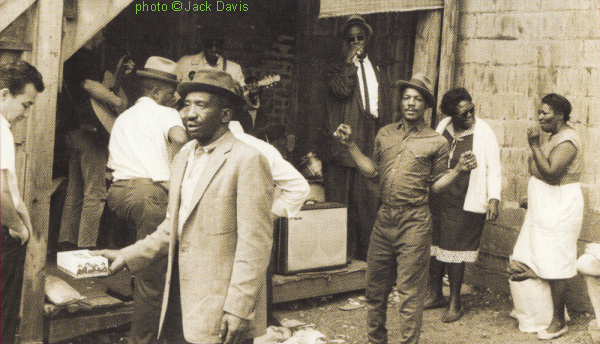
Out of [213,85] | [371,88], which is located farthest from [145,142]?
[371,88]

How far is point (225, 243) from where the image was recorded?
148 inches

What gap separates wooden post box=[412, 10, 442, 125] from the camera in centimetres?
778

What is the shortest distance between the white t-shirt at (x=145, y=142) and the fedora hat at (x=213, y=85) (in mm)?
2066

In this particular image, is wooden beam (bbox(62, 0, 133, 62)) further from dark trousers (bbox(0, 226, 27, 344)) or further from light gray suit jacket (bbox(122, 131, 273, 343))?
light gray suit jacket (bbox(122, 131, 273, 343))

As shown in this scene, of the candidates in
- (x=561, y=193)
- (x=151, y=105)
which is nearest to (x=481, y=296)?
(x=561, y=193)

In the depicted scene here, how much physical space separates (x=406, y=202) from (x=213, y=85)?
2330 mm

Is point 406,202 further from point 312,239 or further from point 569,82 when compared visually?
point 569,82

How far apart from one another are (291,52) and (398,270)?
5.12 meters

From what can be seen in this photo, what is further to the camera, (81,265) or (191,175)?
(81,265)

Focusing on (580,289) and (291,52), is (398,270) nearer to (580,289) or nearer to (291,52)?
(580,289)

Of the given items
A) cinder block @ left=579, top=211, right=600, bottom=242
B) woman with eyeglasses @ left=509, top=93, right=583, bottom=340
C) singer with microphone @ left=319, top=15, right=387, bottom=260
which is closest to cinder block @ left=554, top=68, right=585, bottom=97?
woman with eyeglasses @ left=509, top=93, right=583, bottom=340

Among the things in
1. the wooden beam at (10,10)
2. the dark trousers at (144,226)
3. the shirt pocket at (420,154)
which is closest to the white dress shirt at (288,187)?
the shirt pocket at (420,154)

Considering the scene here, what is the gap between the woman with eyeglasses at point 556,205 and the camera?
6477mm

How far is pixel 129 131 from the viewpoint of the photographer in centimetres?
598
